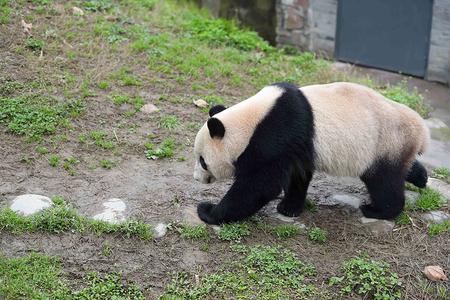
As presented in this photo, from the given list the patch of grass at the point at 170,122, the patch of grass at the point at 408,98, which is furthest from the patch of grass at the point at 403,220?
the patch of grass at the point at 408,98

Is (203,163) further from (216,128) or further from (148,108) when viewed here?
(148,108)

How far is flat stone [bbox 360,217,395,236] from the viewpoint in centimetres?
559

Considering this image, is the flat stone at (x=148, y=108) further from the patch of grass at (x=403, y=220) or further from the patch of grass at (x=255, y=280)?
the patch of grass at (x=403, y=220)

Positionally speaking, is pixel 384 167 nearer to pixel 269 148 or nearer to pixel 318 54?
pixel 269 148

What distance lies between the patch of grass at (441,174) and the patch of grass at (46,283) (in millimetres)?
3508

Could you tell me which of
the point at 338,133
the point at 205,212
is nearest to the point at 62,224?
the point at 205,212

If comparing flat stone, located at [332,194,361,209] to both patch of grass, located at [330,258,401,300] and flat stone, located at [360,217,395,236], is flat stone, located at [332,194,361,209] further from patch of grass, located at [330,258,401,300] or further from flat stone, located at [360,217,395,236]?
patch of grass, located at [330,258,401,300]

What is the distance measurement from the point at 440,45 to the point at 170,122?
4657 millimetres

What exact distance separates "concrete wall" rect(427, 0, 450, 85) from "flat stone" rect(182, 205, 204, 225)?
5488 millimetres

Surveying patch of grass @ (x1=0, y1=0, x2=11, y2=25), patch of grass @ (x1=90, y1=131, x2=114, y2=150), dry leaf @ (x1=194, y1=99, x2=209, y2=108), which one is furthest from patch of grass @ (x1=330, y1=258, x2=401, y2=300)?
patch of grass @ (x1=0, y1=0, x2=11, y2=25)

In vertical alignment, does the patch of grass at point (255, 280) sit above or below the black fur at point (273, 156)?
below

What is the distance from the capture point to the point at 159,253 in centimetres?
506

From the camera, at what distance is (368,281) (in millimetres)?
4863

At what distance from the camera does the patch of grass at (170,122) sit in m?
7.05
